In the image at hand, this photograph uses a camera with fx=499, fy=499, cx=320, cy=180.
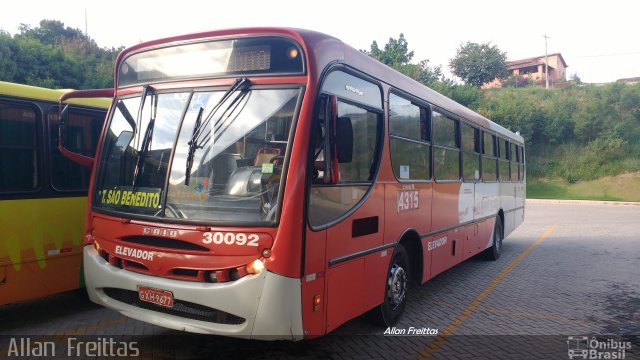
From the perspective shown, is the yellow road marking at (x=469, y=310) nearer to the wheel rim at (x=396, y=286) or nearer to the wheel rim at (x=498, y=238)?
the wheel rim at (x=498, y=238)

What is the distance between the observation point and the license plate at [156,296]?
4148 mm

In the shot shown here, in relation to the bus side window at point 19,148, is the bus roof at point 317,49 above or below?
above

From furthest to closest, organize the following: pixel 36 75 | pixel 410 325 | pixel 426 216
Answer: pixel 36 75 < pixel 426 216 < pixel 410 325

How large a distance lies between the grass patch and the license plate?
37.3 m

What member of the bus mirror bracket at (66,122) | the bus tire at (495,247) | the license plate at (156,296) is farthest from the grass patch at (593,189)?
the license plate at (156,296)

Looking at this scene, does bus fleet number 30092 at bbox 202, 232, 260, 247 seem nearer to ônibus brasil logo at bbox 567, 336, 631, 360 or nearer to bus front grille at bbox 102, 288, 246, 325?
bus front grille at bbox 102, 288, 246, 325

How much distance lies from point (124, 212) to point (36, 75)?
107 feet

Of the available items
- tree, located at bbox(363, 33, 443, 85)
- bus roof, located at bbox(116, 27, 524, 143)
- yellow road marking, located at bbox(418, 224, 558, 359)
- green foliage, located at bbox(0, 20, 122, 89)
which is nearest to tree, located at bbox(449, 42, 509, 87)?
tree, located at bbox(363, 33, 443, 85)

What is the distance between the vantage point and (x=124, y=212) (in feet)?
15.0

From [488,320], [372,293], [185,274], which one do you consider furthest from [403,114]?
[185,274]

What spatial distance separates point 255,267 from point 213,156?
101 cm

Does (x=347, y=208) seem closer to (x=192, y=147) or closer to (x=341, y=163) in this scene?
(x=341, y=163)

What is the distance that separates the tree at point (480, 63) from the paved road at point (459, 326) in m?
62.4

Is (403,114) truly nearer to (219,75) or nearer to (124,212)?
(219,75)
